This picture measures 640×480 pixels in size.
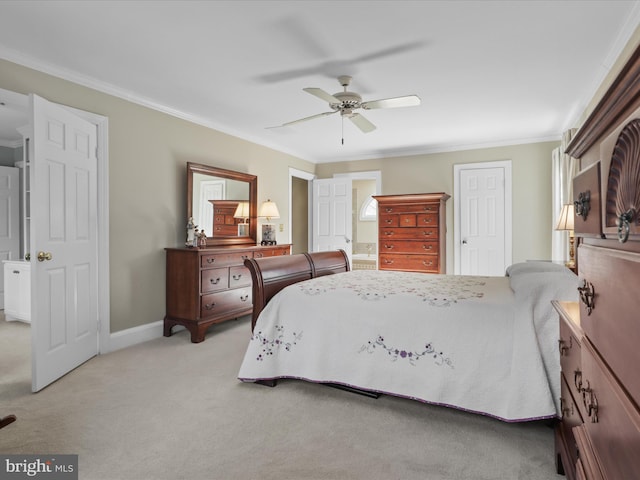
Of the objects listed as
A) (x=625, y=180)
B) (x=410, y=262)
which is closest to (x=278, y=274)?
(x=625, y=180)

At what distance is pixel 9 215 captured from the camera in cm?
555

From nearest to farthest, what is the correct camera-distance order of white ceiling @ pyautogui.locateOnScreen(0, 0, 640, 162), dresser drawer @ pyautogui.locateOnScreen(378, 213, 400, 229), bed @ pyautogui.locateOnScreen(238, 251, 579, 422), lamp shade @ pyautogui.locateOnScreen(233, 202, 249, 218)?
bed @ pyautogui.locateOnScreen(238, 251, 579, 422)
white ceiling @ pyautogui.locateOnScreen(0, 0, 640, 162)
lamp shade @ pyautogui.locateOnScreen(233, 202, 249, 218)
dresser drawer @ pyautogui.locateOnScreen(378, 213, 400, 229)

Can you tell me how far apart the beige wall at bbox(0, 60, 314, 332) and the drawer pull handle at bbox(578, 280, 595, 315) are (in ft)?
12.2

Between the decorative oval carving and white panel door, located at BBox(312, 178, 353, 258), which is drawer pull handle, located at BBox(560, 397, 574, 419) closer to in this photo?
the decorative oval carving

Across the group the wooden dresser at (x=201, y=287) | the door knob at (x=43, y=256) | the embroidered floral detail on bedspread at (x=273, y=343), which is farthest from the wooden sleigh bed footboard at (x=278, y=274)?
the door knob at (x=43, y=256)

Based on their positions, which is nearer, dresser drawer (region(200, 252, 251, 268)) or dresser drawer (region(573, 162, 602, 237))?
dresser drawer (region(573, 162, 602, 237))

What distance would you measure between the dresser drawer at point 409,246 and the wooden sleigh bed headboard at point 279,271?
2204 millimetres

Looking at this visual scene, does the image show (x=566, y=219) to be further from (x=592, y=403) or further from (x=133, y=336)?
(x=133, y=336)

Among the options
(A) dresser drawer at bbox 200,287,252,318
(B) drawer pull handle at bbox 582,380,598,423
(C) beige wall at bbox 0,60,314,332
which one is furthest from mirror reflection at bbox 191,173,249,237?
(B) drawer pull handle at bbox 582,380,598,423

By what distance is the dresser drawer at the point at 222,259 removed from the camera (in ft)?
13.0

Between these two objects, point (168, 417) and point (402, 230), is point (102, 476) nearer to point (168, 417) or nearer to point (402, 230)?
point (168, 417)

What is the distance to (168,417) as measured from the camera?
2270 mm

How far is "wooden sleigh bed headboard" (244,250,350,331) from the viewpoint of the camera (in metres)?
2.83

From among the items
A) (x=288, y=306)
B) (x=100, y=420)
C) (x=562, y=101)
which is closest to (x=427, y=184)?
(x=562, y=101)
